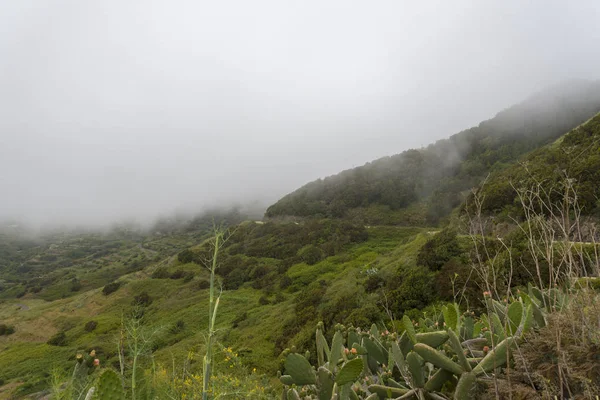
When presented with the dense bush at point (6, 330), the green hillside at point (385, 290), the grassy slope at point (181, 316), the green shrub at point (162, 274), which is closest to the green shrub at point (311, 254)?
the green hillside at point (385, 290)

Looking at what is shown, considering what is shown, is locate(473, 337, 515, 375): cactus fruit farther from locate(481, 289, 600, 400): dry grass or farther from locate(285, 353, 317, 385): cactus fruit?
locate(285, 353, 317, 385): cactus fruit

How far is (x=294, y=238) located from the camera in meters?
36.6

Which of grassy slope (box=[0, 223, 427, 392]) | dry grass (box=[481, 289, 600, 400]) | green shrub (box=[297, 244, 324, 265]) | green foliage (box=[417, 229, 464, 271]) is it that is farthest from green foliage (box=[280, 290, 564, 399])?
green shrub (box=[297, 244, 324, 265])

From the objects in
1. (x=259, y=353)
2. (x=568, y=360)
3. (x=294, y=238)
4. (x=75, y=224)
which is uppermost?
(x=75, y=224)

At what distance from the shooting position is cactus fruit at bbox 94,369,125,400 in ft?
7.08

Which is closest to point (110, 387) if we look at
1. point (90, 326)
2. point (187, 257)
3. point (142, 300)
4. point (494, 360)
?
point (494, 360)

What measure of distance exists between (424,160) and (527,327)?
4750 cm

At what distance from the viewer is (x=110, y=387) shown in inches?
86.7

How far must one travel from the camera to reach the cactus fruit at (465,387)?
180cm

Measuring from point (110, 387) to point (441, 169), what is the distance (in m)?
46.3

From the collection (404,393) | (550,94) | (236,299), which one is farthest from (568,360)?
(550,94)

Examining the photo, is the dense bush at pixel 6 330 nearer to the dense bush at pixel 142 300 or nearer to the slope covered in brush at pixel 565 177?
the dense bush at pixel 142 300

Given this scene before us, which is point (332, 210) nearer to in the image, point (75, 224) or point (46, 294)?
point (46, 294)

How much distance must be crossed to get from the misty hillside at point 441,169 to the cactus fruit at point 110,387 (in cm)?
3570
